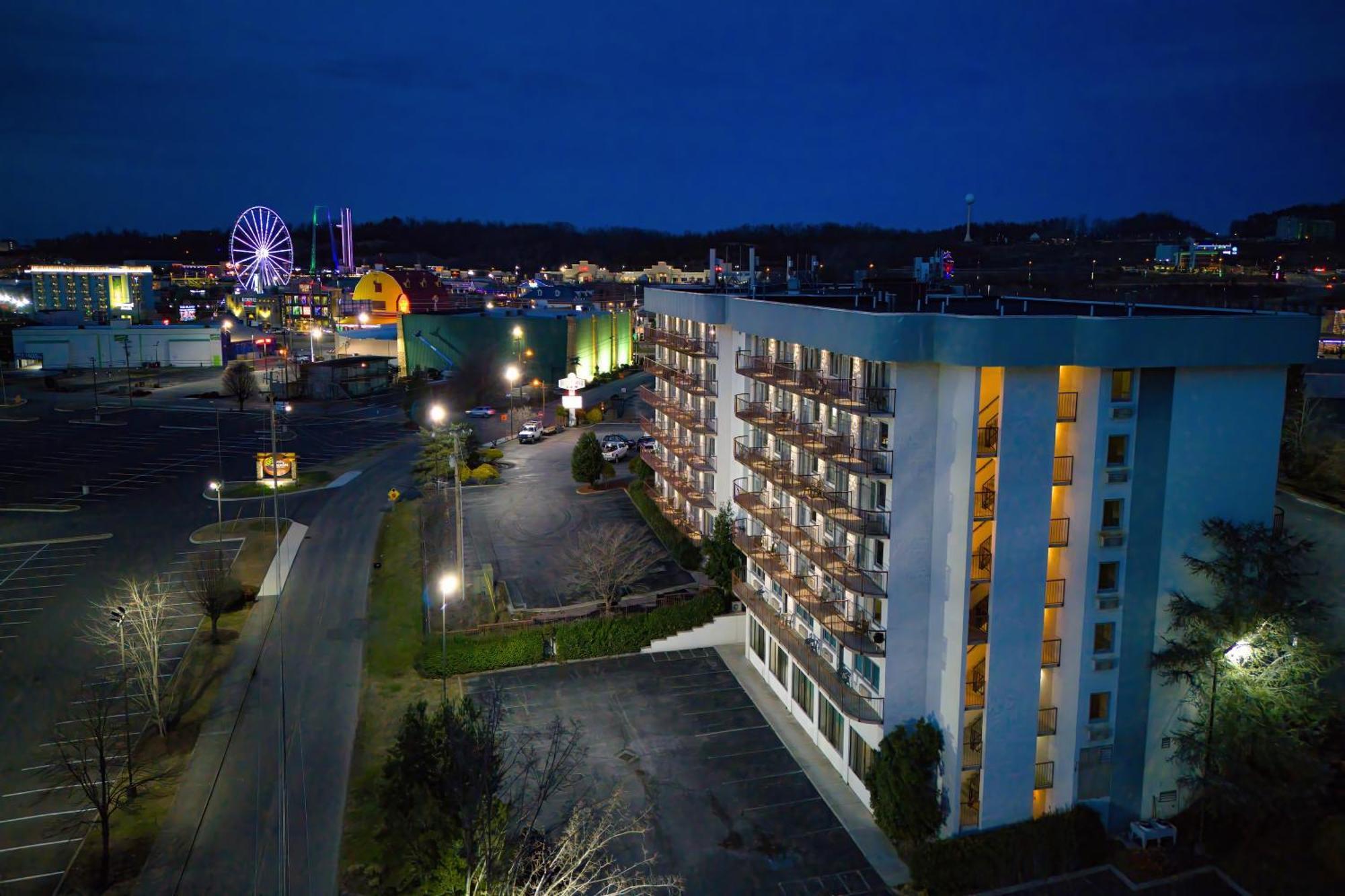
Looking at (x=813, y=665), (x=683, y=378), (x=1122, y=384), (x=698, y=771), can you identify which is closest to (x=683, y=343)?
(x=683, y=378)

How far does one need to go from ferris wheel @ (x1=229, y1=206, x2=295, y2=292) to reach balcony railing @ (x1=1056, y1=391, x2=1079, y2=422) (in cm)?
8832

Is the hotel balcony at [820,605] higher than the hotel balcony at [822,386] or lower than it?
lower

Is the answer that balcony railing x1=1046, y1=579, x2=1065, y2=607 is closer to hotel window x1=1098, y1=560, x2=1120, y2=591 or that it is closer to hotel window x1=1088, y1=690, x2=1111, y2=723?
hotel window x1=1098, y1=560, x2=1120, y2=591

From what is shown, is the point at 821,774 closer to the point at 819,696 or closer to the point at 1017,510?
the point at 819,696

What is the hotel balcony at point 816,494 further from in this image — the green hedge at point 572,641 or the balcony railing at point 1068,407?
the green hedge at point 572,641

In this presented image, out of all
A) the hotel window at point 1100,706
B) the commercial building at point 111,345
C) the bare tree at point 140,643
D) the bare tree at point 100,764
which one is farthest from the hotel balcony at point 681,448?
the commercial building at point 111,345

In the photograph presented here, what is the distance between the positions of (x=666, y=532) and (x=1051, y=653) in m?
19.5

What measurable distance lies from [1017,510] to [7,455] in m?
56.6

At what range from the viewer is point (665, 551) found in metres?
35.9

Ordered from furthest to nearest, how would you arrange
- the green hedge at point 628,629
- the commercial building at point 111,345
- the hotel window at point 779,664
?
the commercial building at point 111,345 → the green hedge at point 628,629 → the hotel window at point 779,664

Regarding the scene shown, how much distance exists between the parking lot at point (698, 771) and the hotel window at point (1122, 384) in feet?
34.6

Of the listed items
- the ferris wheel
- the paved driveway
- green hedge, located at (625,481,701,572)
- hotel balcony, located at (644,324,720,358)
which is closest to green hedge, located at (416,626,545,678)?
the paved driveway

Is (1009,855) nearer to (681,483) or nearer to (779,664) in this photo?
(779,664)

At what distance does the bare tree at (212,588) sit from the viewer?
27.8 meters
